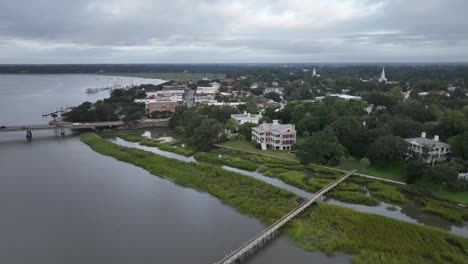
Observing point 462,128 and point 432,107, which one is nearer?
point 462,128

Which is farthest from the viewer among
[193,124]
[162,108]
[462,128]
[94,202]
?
[162,108]

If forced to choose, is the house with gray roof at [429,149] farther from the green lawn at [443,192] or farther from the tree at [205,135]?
the tree at [205,135]

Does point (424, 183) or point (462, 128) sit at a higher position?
point (462, 128)

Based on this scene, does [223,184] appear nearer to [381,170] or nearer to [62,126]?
[381,170]

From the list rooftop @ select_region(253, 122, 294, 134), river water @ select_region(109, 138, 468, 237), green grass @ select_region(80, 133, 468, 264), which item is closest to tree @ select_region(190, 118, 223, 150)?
rooftop @ select_region(253, 122, 294, 134)

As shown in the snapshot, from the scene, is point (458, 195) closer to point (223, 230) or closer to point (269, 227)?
point (269, 227)

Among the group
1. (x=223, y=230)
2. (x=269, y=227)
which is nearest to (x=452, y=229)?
(x=269, y=227)

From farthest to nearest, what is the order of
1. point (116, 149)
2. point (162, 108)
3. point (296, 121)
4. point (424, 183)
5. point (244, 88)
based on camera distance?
1. point (244, 88)
2. point (162, 108)
3. point (296, 121)
4. point (116, 149)
5. point (424, 183)
